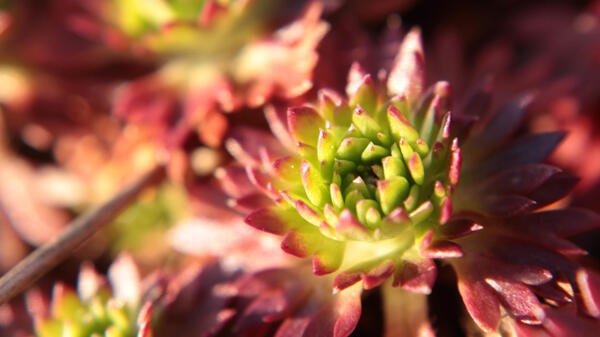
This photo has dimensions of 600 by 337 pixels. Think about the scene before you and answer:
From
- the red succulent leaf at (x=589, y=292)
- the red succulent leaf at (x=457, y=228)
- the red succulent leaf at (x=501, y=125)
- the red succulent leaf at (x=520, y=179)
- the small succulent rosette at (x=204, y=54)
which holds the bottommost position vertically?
the red succulent leaf at (x=589, y=292)

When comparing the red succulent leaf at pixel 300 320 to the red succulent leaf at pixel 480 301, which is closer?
the red succulent leaf at pixel 480 301

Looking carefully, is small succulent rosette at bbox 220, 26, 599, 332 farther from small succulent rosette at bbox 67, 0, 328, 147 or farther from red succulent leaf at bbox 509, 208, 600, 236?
small succulent rosette at bbox 67, 0, 328, 147

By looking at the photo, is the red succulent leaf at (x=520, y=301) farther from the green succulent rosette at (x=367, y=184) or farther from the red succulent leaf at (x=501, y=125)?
the red succulent leaf at (x=501, y=125)

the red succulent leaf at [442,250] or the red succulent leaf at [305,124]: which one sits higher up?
the red succulent leaf at [305,124]

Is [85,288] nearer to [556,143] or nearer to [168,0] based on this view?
[168,0]

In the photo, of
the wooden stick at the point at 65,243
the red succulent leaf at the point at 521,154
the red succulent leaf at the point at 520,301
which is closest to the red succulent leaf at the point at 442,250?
the red succulent leaf at the point at 520,301

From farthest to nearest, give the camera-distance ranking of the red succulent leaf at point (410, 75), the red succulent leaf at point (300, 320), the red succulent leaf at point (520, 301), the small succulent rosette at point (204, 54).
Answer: the small succulent rosette at point (204, 54) < the red succulent leaf at point (410, 75) < the red succulent leaf at point (300, 320) < the red succulent leaf at point (520, 301)

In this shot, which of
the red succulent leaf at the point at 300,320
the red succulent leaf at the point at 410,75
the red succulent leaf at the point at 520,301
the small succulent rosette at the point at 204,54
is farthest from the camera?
the small succulent rosette at the point at 204,54
